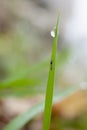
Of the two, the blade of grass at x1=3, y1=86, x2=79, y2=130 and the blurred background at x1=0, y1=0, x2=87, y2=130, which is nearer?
the blade of grass at x1=3, y1=86, x2=79, y2=130

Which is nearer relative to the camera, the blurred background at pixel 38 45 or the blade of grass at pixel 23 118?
the blade of grass at pixel 23 118

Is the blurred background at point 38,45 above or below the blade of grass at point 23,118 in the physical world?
below

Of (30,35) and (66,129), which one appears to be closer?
(66,129)

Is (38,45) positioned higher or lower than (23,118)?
lower

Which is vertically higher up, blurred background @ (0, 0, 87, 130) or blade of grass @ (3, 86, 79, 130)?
blade of grass @ (3, 86, 79, 130)

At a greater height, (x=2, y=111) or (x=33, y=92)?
(x=33, y=92)

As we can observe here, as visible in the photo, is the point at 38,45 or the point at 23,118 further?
the point at 38,45

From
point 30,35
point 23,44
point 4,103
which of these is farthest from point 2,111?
point 30,35

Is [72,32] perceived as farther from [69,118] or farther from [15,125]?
[15,125]
